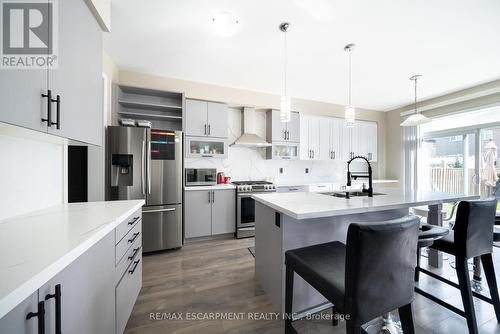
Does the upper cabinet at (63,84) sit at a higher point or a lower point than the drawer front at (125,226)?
higher

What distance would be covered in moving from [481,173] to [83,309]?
18.5 ft

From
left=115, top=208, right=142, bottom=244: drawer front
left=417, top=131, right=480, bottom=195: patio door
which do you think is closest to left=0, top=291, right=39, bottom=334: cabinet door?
left=115, top=208, right=142, bottom=244: drawer front

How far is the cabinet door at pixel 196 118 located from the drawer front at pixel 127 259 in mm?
2007

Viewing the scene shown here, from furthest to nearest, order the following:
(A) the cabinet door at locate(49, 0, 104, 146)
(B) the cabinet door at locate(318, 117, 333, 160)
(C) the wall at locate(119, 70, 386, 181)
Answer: (B) the cabinet door at locate(318, 117, 333, 160) → (C) the wall at locate(119, 70, 386, 181) → (A) the cabinet door at locate(49, 0, 104, 146)

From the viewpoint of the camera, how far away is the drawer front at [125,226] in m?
1.23

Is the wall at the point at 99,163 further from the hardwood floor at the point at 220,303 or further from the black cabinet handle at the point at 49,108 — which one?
the black cabinet handle at the point at 49,108

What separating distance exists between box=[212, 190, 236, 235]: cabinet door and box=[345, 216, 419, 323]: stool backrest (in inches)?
99.0

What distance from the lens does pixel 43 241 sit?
850 mm

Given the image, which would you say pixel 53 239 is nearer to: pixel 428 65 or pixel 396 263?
pixel 396 263

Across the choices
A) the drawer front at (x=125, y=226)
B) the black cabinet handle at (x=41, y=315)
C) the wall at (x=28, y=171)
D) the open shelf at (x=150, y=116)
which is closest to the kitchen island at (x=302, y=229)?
the drawer front at (x=125, y=226)

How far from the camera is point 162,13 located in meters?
1.83

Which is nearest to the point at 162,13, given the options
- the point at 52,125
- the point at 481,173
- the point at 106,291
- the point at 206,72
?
the point at 206,72

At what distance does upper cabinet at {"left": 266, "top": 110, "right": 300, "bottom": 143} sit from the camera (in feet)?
12.4

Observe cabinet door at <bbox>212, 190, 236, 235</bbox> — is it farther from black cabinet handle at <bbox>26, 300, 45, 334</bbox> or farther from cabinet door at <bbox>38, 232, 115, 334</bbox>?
black cabinet handle at <bbox>26, 300, 45, 334</bbox>
